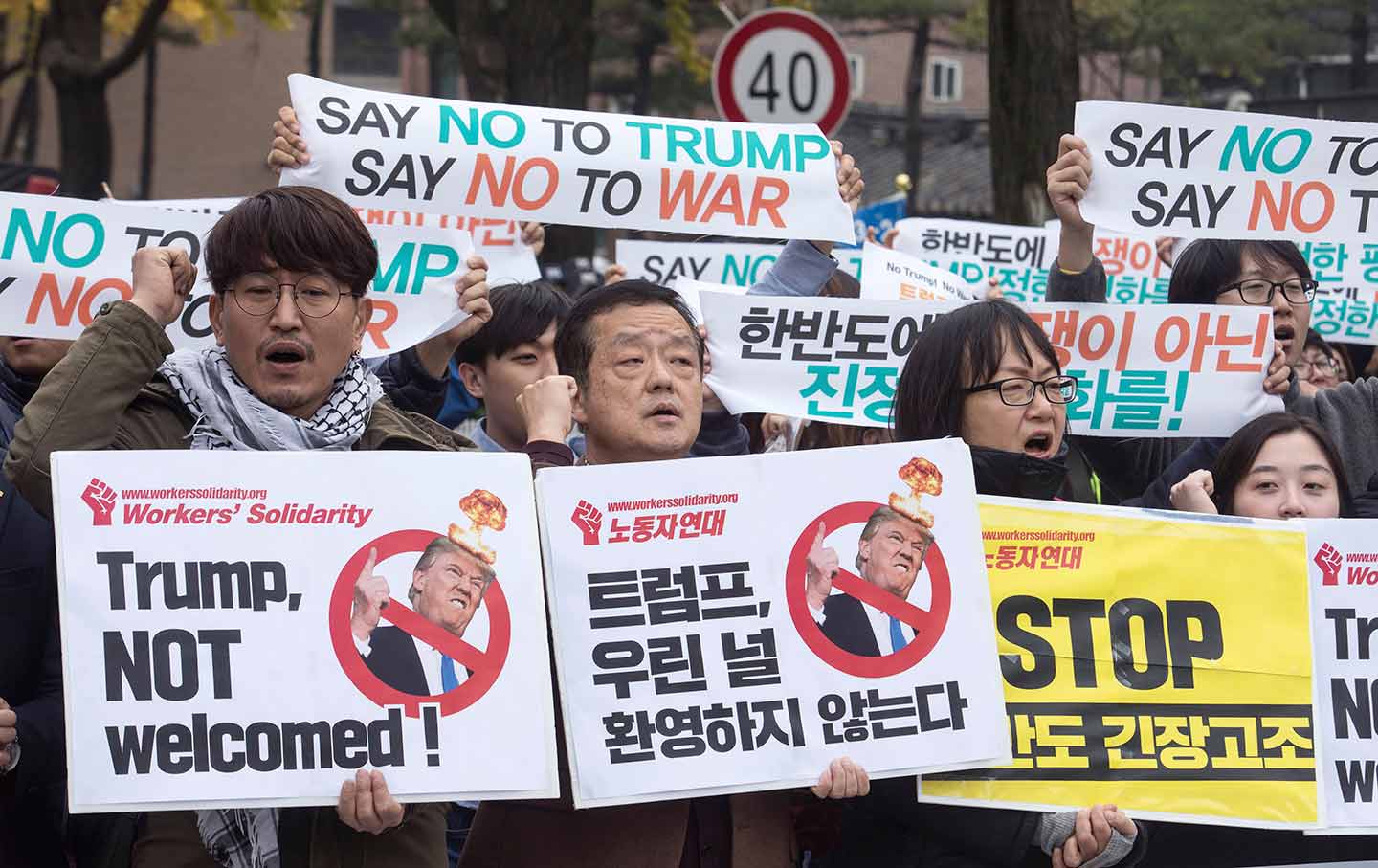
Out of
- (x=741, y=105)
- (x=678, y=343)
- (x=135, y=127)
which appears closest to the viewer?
(x=678, y=343)

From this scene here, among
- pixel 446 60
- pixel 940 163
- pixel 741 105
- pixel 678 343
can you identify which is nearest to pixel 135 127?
pixel 446 60

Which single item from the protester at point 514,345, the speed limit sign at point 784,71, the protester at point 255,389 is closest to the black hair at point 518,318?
the protester at point 514,345

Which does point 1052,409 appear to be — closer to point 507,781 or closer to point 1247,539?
point 1247,539

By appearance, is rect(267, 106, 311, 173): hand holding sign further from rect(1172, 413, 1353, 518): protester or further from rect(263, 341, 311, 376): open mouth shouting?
rect(1172, 413, 1353, 518): protester

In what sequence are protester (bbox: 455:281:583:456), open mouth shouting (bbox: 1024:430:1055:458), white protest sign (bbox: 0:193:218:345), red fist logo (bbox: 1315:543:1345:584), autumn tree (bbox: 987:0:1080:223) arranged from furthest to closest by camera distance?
autumn tree (bbox: 987:0:1080:223) < protester (bbox: 455:281:583:456) < white protest sign (bbox: 0:193:218:345) < open mouth shouting (bbox: 1024:430:1055:458) < red fist logo (bbox: 1315:543:1345:584)

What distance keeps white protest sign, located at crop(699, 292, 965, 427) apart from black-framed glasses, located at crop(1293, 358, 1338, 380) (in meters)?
1.58

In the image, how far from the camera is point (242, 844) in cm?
324

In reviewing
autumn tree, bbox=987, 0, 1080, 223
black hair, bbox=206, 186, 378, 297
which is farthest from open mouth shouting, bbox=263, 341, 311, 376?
autumn tree, bbox=987, 0, 1080, 223

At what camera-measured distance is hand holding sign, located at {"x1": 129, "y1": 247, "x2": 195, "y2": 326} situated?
350cm

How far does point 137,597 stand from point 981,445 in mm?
1754

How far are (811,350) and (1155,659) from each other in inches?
74.9

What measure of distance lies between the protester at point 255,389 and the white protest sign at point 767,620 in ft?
1.09

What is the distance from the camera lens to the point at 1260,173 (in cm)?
496

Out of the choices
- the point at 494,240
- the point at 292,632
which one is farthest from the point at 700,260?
the point at 292,632
